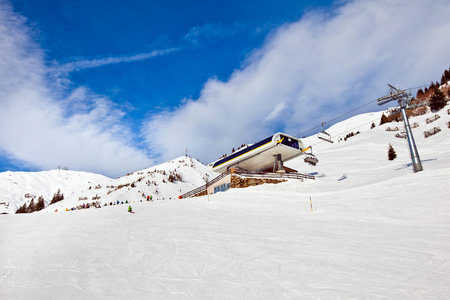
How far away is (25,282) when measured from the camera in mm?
5129

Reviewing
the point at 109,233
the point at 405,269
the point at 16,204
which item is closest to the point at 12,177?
the point at 16,204

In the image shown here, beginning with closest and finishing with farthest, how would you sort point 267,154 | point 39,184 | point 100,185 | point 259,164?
1. point 267,154
2. point 259,164
3. point 100,185
4. point 39,184

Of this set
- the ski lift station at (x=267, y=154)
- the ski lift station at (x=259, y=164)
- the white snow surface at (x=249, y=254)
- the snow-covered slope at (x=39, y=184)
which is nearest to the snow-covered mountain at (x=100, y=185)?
the snow-covered slope at (x=39, y=184)

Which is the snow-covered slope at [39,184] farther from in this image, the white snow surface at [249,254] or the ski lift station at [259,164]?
the white snow surface at [249,254]

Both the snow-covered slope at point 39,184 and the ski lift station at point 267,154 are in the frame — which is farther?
the snow-covered slope at point 39,184

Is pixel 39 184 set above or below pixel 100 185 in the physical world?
above

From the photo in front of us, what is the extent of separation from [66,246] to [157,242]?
2833mm

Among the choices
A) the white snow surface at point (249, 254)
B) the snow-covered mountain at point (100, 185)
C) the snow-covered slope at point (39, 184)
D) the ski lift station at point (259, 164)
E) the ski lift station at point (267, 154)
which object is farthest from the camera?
the snow-covered slope at point (39, 184)

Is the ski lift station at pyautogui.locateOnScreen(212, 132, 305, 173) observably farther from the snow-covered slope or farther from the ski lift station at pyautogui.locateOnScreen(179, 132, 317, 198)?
the snow-covered slope

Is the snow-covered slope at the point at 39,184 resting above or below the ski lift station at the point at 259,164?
above

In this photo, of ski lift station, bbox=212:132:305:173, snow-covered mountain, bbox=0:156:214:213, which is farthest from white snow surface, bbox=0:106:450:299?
snow-covered mountain, bbox=0:156:214:213

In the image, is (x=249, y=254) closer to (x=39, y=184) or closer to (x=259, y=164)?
(x=259, y=164)

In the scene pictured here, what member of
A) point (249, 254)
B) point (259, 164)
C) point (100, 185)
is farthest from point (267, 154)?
point (100, 185)

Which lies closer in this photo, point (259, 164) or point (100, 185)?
point (259, 164)
